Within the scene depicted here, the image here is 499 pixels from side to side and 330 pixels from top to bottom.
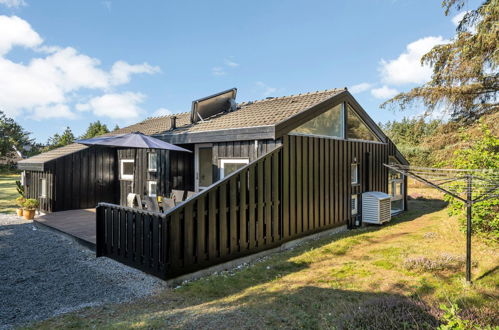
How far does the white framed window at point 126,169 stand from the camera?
36.2 ft

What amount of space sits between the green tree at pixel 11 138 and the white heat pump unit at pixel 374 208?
45.6m

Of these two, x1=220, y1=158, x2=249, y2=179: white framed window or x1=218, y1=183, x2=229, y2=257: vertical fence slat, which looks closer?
x1=218, y1=183, x2=229, y2=257: vertical fence slat

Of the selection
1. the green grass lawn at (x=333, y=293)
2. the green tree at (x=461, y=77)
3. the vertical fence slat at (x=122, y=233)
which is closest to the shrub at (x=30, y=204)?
the vertical fence slat at (x=122, y=233)

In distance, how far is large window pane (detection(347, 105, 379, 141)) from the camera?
30.9 feet

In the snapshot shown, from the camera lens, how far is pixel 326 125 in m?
8.35

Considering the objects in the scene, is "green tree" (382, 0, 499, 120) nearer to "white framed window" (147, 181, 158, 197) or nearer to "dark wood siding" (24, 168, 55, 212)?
"white framed window" (147, 181, 158, 197)

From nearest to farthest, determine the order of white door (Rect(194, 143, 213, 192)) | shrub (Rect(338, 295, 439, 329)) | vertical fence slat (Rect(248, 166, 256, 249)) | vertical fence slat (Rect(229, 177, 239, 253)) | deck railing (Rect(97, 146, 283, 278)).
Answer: shrub (Rect(338, 295, 439, 329)) → deck railing (Rect(97, 146, 283, 278)) → vertical fence slat (Rect(229, 177, 239, 253)) → vertical fence slat (Rect(248, 166, 256, 249)) → white door (Rect(194, 143, 213, 192))

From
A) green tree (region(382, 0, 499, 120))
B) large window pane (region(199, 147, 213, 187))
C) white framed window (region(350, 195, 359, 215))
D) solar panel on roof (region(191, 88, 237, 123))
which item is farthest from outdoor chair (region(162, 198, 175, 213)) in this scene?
green tree (region(382, 0, 499, 120))

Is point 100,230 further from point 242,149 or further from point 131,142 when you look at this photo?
point 242,149

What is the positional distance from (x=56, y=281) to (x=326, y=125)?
24.0 feet

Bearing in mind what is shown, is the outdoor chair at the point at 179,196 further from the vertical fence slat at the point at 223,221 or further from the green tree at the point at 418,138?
the green tree at the point at 418,138

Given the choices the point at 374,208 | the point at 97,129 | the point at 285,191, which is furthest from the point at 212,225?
the point at 97,129

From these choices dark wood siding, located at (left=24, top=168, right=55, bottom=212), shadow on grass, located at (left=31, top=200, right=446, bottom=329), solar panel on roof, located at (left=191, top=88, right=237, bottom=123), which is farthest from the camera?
dark wood siding, located at (left=24, top=168, right=55, bottom=212)

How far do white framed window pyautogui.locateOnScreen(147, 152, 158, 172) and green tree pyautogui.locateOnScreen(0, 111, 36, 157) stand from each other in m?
39.6
